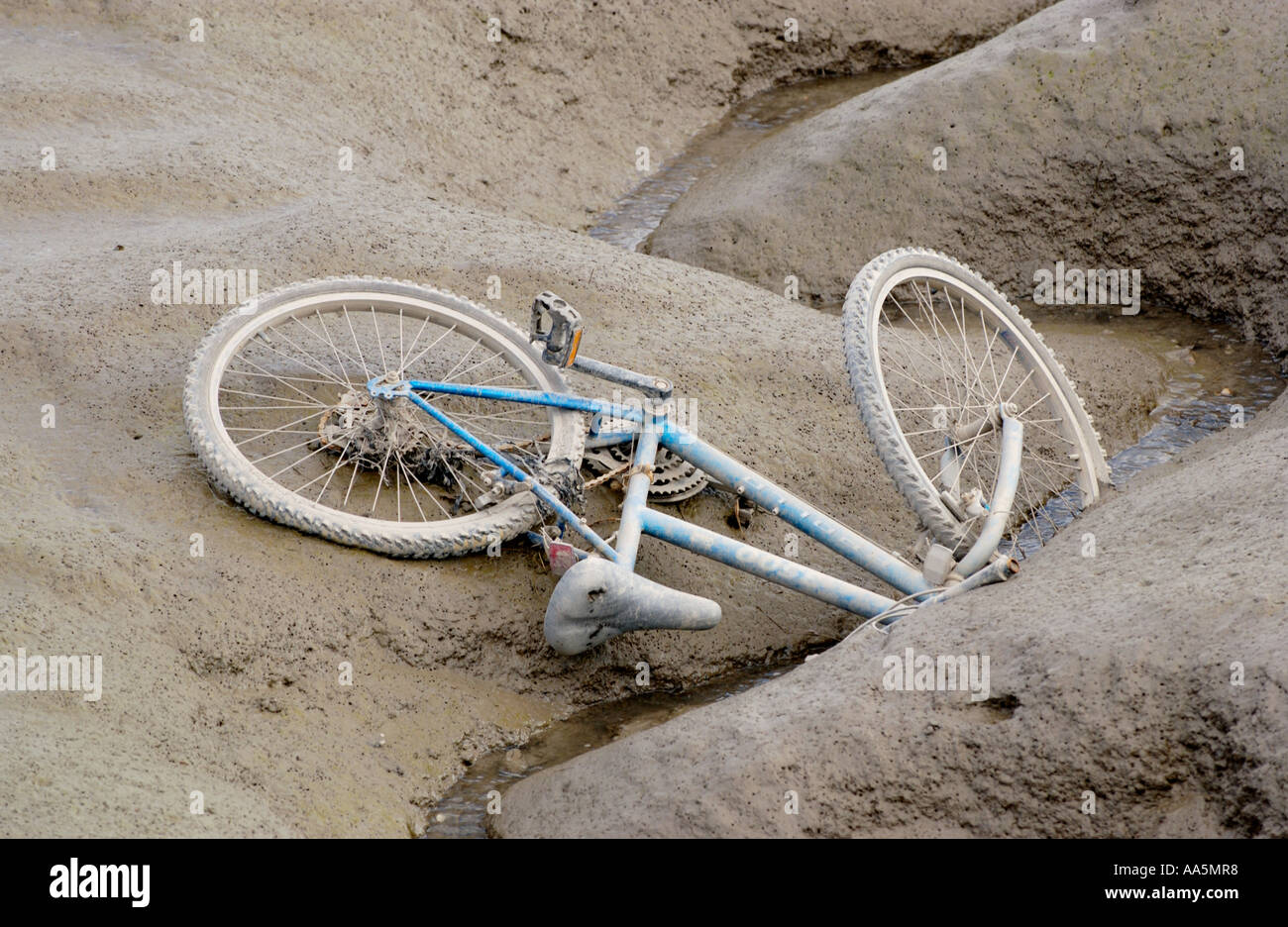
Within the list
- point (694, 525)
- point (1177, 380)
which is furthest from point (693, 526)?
point (1177, 380)

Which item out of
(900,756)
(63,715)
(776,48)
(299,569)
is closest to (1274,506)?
(900,756)

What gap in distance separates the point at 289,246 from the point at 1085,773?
163 inches

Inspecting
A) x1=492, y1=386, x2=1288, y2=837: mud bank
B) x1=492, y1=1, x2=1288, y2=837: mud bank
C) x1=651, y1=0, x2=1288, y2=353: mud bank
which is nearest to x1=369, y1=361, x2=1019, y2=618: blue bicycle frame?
x1=492, y1=1, x2=1288, y2=837: mud bank

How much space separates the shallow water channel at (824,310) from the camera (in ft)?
13.7

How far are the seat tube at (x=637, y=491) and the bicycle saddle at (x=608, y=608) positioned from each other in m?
0.11

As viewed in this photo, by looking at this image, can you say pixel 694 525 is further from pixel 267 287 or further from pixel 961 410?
pixel 267 287

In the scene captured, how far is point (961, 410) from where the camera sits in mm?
5383

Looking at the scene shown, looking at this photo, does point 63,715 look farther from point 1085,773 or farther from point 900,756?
point 1085,773

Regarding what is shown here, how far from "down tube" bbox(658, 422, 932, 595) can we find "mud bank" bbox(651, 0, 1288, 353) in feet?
10.9

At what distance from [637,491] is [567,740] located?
88 centimetres

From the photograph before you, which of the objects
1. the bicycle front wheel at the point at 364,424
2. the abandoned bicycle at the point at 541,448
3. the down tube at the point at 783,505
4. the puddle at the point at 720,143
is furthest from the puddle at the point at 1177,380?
the puddle at the point at 720,143

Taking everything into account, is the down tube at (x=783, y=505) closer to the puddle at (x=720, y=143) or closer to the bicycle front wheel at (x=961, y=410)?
the bicycle front wheel at (x=961, y=410)

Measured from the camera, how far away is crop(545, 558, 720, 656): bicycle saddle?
13.9 feet

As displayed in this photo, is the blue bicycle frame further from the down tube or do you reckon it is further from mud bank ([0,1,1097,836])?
mud bank ([0,1,1097,836])
